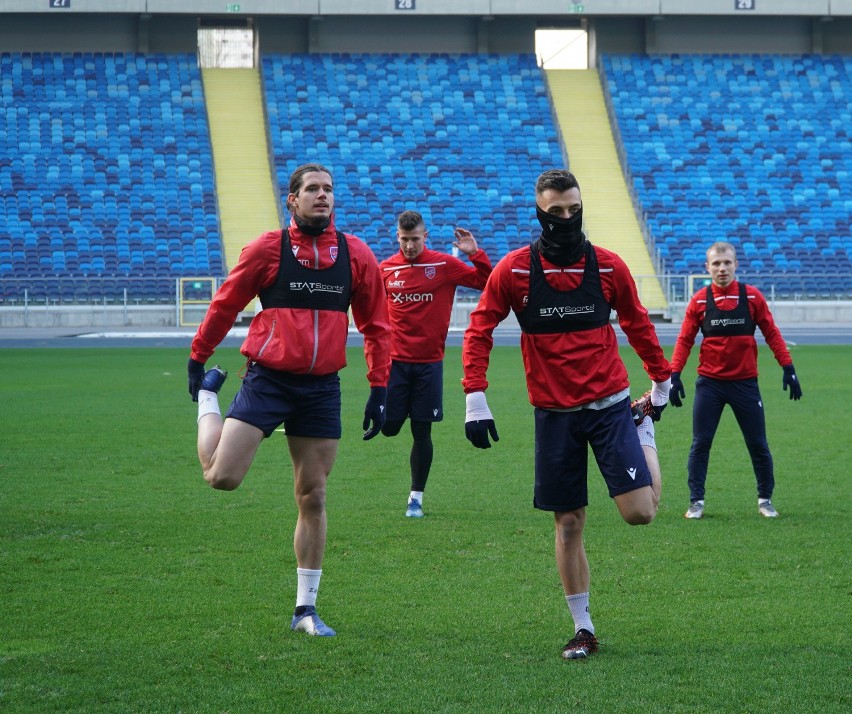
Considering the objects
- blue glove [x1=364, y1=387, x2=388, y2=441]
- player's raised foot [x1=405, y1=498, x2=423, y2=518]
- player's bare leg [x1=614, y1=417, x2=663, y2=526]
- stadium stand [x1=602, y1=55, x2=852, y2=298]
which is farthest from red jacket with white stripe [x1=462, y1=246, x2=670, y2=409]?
stadium stand [x1=602, y1=55, x2=852, y2=298]

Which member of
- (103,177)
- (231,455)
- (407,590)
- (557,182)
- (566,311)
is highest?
(103,177)

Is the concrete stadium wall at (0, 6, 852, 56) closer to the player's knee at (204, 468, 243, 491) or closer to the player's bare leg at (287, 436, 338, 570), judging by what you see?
the player's bare leg at (287, 436, 338, 570)

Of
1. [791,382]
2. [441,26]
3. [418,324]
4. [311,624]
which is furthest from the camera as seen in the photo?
[441,26]

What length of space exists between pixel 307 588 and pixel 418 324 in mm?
3594

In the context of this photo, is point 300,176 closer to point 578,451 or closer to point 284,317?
point 284,317

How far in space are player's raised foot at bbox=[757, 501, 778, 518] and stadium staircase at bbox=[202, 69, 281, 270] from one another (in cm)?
2730

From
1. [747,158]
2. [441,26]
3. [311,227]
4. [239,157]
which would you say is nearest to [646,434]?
[311,227]

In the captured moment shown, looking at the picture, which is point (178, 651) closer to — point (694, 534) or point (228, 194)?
point (694, 534)

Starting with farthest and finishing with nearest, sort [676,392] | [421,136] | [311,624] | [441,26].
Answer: [441,26], [421,136], [676,392], [311,624]

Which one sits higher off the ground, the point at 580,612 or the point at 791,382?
the point at 791,382

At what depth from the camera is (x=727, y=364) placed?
8.51 m

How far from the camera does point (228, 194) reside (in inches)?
1457

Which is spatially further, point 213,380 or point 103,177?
point 103,177

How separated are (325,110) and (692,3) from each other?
42.1 feet
